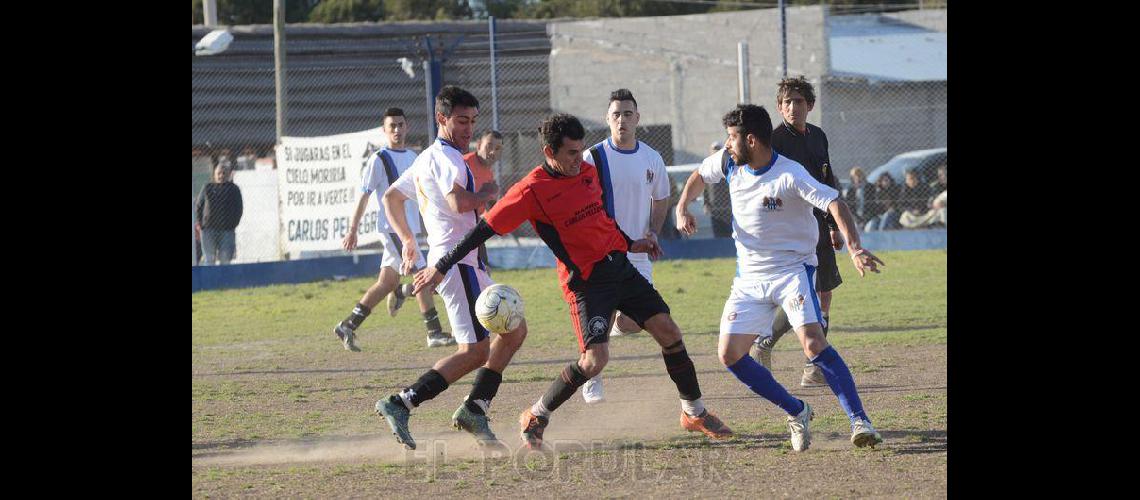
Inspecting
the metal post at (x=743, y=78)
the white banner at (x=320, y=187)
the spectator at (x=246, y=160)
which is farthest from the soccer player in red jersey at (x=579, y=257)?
the spectator at (x=246, y=160)

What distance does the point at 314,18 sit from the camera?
152 feet

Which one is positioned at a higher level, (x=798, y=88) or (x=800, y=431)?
(x=798, y=88)

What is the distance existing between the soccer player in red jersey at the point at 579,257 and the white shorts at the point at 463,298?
0.55 m

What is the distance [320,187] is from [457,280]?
12.4 m

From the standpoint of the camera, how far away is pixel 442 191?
24.8ft

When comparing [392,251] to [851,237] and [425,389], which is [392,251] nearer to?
[425,389]

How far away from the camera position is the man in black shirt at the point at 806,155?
880 cm

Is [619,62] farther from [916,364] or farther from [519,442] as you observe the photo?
[519,442]

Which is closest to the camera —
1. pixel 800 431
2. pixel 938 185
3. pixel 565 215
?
pixel 800 431

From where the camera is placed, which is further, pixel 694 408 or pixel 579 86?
pixel 579 86

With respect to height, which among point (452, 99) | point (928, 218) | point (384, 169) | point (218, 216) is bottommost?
point (928, 218)

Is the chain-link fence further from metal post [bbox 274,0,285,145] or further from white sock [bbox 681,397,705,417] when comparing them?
white sock [bbox 681,397,705,417]

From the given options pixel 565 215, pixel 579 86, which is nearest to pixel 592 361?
pixel 565 215

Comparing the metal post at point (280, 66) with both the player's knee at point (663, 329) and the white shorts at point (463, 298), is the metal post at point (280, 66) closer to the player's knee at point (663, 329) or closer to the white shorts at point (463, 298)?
the white shorts at point (463, 298)
